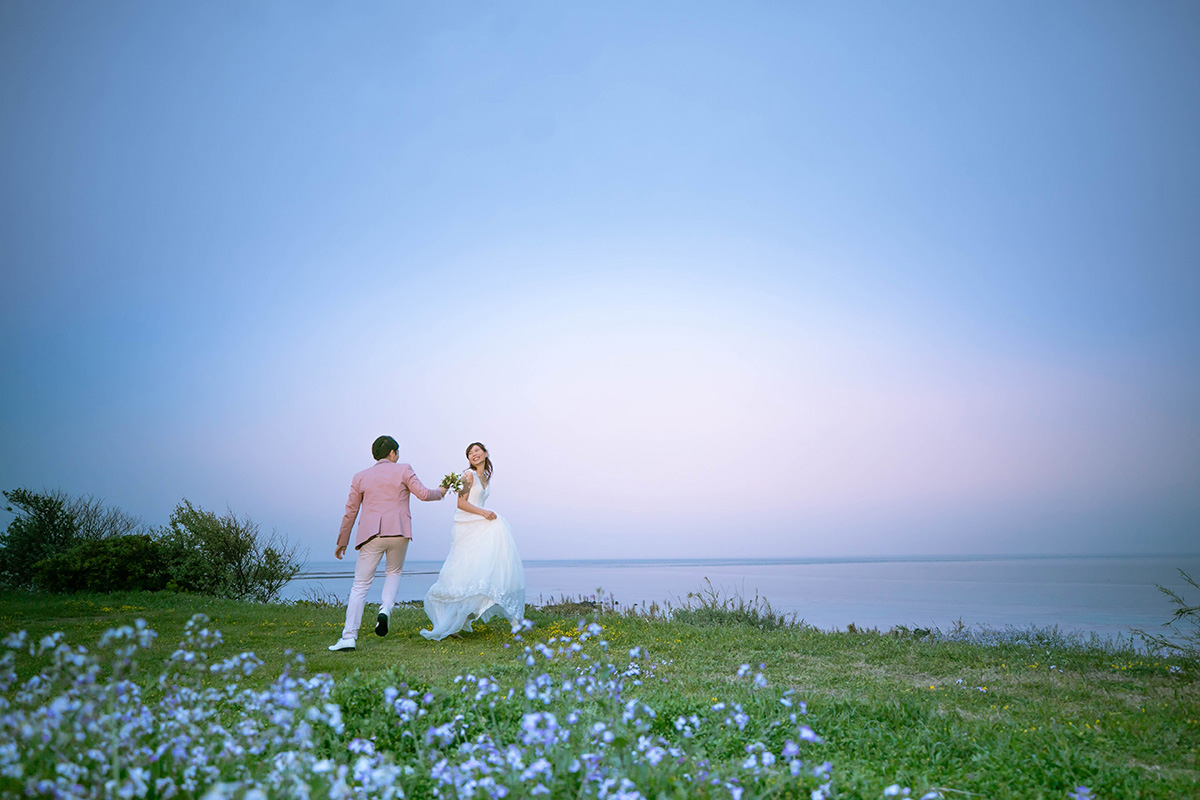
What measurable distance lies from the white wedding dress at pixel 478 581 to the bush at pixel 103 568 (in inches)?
434

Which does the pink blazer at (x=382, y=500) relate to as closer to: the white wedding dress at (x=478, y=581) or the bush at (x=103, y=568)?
the white wedding dress at (x=478, y=581)

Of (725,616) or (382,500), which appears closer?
(382,500)

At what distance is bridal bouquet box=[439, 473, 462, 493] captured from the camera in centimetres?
993

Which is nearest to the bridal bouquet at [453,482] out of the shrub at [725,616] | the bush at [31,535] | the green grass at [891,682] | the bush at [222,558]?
the green grass at [891,682]

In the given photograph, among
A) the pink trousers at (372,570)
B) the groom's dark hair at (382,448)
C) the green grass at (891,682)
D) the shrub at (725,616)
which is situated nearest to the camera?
the green grass at (891,682)

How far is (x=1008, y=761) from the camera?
13.6ft

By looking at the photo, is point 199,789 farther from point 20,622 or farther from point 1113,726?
point 20,622

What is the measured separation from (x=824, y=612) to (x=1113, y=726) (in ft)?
42.9

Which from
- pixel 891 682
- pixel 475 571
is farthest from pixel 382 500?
pixel 891 682

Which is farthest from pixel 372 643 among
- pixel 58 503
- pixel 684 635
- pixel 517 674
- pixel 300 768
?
pixel 58 503

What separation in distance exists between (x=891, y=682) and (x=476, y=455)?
6022mm

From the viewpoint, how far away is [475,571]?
9.38m

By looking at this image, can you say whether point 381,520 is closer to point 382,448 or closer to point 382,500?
point 382,500

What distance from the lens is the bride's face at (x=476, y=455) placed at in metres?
10.0
